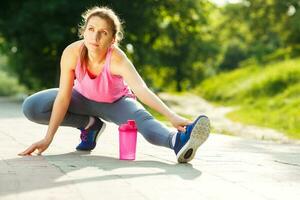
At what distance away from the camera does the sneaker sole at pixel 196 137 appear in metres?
4.88

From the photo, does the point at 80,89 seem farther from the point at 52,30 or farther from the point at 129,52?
the point at 129,52

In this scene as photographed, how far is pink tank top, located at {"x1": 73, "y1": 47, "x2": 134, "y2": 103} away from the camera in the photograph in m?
5.46

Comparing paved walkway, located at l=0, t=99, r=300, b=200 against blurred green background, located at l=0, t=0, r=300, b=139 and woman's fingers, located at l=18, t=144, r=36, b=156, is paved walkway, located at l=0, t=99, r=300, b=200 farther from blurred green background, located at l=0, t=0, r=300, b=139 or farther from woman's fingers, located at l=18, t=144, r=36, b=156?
blurred green background, located at l=0, t=0, r=300, b=139

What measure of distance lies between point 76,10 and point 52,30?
40.9 inches

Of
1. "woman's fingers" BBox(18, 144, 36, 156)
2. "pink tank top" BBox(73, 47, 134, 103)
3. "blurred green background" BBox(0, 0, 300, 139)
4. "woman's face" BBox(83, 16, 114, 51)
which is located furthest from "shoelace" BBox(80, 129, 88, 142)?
"blurred green background" BBox(0, 0, 300, 139)

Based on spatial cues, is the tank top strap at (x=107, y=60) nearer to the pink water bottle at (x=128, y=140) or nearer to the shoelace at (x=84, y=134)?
the pink water bottle at (x=128, y=140)

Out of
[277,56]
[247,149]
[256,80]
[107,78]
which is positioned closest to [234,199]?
[107,78]

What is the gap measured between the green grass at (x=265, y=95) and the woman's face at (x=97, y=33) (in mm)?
7295

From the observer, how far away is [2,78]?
4728cm

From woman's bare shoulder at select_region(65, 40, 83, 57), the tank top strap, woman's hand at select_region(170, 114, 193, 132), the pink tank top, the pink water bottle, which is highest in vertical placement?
woman's bare shoulder at select_region(65, 40, 83, 57)

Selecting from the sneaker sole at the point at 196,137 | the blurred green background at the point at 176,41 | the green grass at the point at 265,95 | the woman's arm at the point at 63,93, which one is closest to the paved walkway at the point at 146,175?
the sneaker sole at the point at 196,137

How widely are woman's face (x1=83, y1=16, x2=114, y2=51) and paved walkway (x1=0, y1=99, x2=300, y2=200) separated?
87cm

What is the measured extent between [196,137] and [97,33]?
113cm

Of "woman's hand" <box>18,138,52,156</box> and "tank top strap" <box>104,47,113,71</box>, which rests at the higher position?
"tank top strap" <box>104,47,113,71</box>
